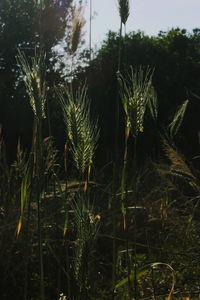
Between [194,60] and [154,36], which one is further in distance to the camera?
[154,36]

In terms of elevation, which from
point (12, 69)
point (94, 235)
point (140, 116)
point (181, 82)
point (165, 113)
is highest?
point (12, 69)

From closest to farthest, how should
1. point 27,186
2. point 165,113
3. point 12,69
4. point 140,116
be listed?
point 140,116
point 27,186
point 165,113
point 12,69

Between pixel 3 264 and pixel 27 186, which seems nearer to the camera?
pixel 27 186

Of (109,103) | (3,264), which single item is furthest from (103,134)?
(3,264)

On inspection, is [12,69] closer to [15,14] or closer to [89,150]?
[15,14]

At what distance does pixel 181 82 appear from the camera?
11.4m

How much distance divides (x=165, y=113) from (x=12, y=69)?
5225 millimetres

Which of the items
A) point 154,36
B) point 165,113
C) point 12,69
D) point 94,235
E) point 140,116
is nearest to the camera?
point 94,235

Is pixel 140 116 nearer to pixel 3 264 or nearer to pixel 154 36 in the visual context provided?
pixel 3 264

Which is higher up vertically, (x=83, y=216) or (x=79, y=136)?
(x=79, y=136)

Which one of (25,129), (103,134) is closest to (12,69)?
(25,129)

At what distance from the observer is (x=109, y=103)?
1024 centimetres

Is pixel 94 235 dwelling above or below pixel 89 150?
below

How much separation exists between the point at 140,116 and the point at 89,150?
0.20 meters
